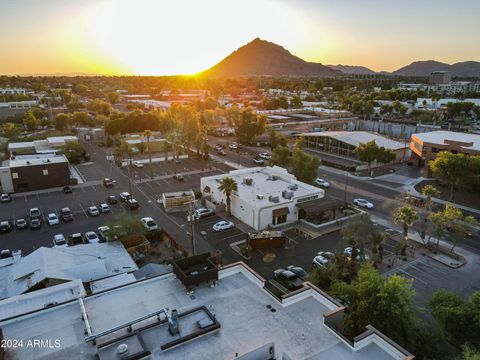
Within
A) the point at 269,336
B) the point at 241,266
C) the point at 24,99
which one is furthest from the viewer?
the point at 24,99

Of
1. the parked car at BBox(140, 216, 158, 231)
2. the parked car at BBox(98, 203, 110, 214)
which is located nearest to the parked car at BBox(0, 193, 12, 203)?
the parked car at BBox(98, 203, 110, 214)

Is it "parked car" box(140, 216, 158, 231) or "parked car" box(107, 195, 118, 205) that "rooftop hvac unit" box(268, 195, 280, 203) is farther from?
"parked car" box(107, 195, 118, 205)

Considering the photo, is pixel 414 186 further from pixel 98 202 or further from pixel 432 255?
pixel 98 202

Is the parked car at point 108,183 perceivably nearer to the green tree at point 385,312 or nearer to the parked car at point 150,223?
the parked car at point 150,223

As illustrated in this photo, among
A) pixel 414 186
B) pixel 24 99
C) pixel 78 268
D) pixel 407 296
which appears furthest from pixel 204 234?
pixel 24 99

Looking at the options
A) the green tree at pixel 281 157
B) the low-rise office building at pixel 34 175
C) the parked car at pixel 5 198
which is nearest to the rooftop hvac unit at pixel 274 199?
the green tree at pixel 281 157

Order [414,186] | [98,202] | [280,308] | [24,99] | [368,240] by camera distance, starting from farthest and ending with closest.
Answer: [24,99] < [414,186] < [98,202] < [368,240] < [280,308]
